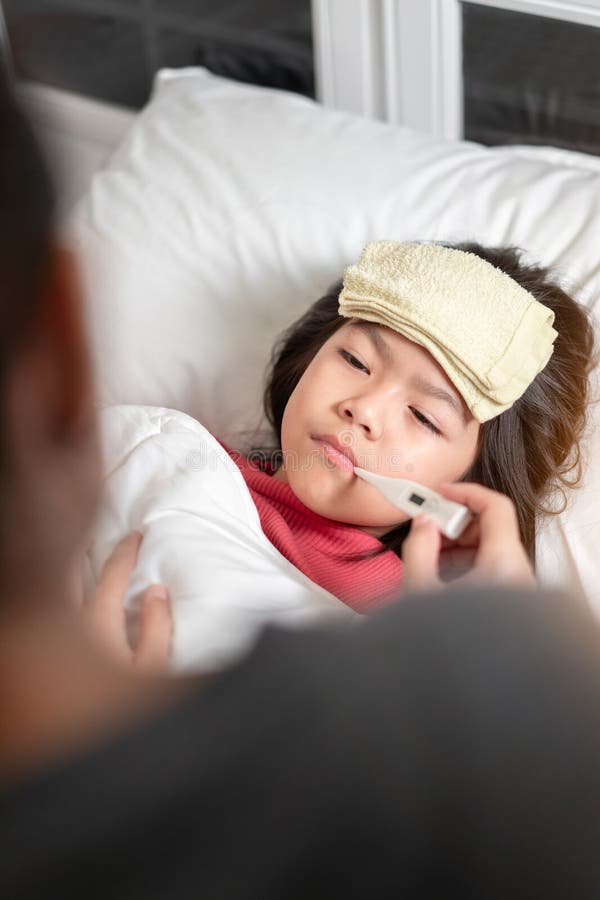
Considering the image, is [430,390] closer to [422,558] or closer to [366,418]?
[366,418]

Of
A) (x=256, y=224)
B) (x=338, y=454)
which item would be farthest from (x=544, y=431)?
(x=256, y=224)

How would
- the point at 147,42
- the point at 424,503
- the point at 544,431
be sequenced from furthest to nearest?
the point at 147,42, the point at 544,431, the point at 424,503

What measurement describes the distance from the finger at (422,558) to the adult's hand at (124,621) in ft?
0.73

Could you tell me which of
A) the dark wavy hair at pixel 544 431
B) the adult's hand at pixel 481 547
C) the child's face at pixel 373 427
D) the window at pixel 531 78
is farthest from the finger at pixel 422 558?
the window at pixel 531 78

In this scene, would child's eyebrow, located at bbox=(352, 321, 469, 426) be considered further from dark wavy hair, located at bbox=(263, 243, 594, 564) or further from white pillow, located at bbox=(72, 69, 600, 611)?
white pillow, located at bbox=(72, 69, 600, 611)

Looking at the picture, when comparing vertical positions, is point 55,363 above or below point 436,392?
above

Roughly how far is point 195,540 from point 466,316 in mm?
396

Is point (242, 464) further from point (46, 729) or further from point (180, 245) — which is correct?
point (46, 729)

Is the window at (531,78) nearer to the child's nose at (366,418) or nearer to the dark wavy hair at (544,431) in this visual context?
the dark wavy hair at (544,431)

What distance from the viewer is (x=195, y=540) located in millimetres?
1056

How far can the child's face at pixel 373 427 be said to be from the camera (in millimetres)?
1158

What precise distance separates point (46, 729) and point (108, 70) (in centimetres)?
192

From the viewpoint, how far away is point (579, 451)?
1.25 m

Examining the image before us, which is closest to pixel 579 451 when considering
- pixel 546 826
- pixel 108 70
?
pixel 546 826
